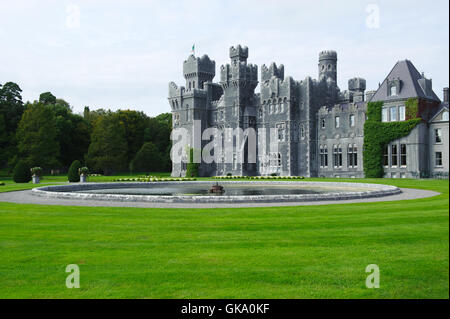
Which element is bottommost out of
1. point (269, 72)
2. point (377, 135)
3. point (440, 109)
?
point (377, 135)

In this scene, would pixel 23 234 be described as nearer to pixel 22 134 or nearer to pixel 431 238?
pixel 431 238

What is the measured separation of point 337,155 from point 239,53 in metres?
24.8

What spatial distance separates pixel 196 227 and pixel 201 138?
58184 mm

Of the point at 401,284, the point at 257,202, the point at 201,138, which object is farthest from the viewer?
the point at 201,138

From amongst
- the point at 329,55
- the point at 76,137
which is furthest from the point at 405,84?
the point at 76,137

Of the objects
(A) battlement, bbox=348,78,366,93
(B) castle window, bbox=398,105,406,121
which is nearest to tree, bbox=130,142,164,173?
(A) battlement, bbox=348,78,366,93

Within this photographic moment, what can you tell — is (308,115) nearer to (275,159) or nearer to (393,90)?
(275,159)

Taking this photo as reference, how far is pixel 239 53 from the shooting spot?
70438mm

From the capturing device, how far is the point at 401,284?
6820 millimetres

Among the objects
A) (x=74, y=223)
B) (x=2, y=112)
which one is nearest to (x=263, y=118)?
(x=2, y=112)

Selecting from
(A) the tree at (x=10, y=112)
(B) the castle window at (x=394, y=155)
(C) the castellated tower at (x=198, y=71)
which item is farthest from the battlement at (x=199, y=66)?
(B) the castle window at (x=394, y=155)

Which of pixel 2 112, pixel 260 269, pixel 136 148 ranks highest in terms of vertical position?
pixel 2 112

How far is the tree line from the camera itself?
6919 cm

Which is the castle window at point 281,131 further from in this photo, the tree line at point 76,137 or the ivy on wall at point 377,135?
the tree line at point 76,137
